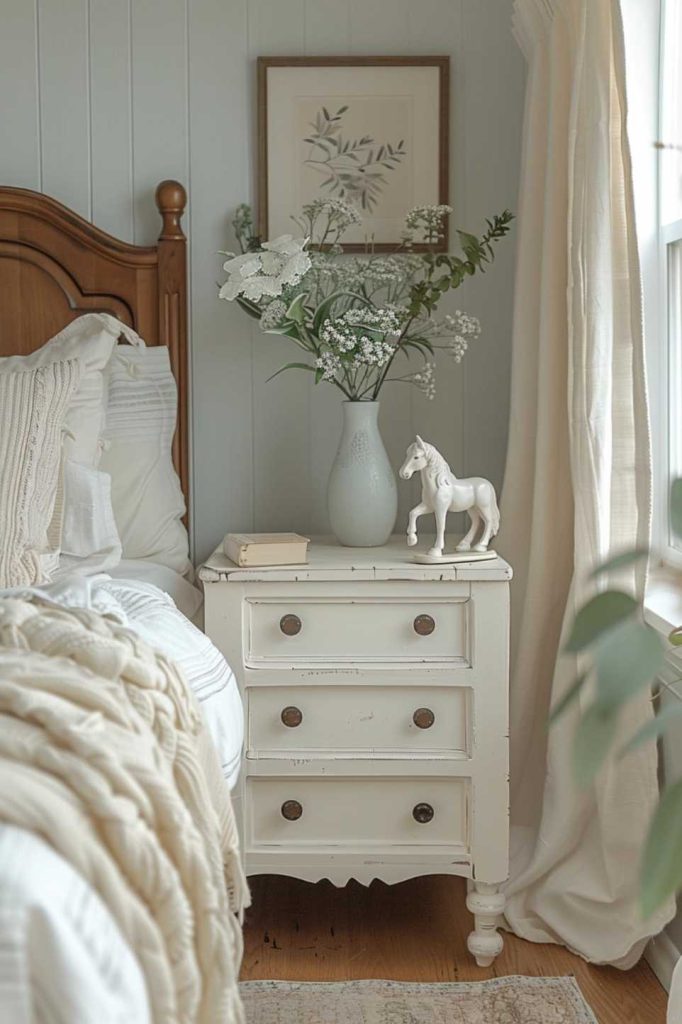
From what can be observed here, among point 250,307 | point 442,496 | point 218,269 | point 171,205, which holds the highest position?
point 171,205

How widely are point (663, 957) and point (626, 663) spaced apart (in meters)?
1.70

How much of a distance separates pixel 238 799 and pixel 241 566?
0.45 meters

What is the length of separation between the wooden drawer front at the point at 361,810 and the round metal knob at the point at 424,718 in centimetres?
11

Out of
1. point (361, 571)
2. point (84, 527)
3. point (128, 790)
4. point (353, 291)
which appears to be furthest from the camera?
point (353, 291)

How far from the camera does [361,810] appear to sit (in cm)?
229

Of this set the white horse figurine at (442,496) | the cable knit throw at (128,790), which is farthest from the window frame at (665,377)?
the cable knit throw at (128,790)

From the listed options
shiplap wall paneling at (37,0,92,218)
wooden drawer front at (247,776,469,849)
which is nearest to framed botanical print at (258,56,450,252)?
shiplap wall paneling at (37,0,92,218)

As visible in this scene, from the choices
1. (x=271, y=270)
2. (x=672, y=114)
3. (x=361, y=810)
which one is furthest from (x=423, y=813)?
(x=672, y=114)

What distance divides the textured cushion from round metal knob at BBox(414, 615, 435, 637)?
0.69 metres

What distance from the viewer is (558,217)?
2.34m

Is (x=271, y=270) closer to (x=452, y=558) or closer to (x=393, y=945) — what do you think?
(x=452, y=558)

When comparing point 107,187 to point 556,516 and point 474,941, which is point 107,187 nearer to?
point 556,516

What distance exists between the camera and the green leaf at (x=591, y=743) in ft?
2.43

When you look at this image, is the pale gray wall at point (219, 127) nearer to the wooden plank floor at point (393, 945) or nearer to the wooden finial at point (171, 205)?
the wooden finial at point (171, 205)
